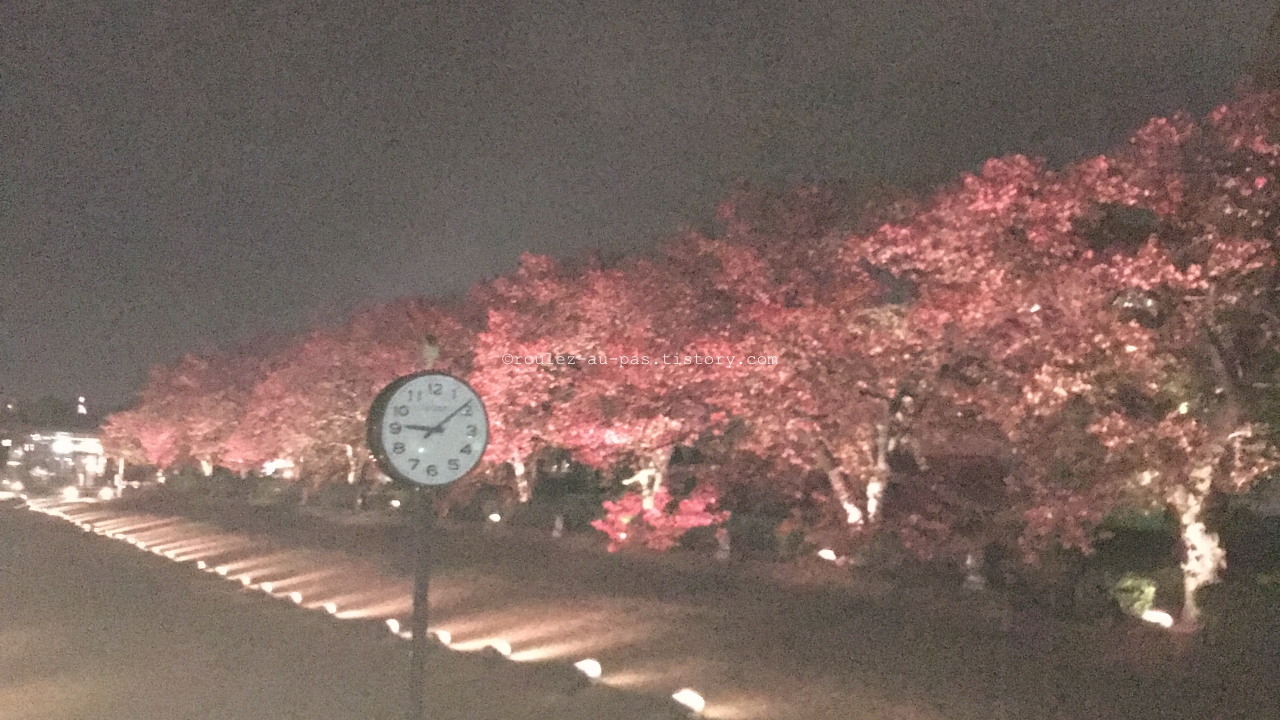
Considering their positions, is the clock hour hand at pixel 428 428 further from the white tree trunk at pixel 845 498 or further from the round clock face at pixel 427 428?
the white tree trunk at pixel 845 498


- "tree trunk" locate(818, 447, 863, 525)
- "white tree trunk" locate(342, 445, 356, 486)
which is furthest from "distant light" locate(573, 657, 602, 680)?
"white tree trunk" locate(342, 445, 356, 486)

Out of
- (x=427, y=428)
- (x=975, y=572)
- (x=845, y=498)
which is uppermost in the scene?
(x=427, y=428)

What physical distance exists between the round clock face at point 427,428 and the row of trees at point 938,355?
30 cm

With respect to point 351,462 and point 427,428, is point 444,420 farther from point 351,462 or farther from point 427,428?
point 351,462

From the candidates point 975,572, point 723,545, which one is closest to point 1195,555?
point 975,572

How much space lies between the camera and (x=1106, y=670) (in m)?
8.83

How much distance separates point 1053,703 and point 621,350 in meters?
8.52

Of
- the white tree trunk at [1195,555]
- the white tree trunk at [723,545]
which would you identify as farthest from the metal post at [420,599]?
the white tree trunk at [723,545]

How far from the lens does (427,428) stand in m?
5.55

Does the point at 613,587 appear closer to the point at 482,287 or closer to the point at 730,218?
the point at 730,218

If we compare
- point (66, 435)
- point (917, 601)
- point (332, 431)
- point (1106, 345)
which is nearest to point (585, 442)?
point (917, 601)

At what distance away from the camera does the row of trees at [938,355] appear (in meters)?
8.88

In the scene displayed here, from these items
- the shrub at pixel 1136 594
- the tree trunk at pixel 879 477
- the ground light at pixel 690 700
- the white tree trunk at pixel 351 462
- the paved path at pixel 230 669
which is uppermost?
the white tree trunk at pixel 351 462

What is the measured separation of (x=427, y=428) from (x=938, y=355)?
7625 millimetres
